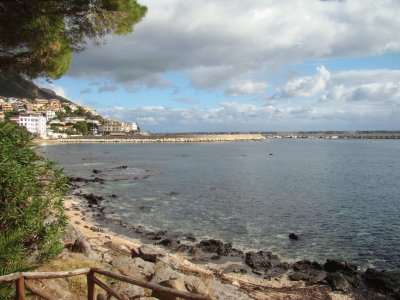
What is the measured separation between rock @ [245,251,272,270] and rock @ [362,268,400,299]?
3.91 m

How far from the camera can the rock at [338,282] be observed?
1426 cm

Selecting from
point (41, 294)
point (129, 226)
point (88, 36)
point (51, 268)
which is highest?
point (88, 36)

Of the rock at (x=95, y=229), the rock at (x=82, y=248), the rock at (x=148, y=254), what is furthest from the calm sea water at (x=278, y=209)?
the rock at (x=82, y=248)

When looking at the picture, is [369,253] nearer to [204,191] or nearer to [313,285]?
[313,285]

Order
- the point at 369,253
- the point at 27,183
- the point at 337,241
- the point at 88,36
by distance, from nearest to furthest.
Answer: the point at 27,183
the point at 88,36
the point at 369,253
the point at 337,241

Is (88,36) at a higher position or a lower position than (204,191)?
higher

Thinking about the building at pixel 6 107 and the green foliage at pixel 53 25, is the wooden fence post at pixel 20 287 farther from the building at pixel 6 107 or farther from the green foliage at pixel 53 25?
the building at pixel 6 107

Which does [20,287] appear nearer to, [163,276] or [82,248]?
[163,276]

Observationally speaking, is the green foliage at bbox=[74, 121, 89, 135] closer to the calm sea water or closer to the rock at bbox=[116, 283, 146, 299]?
the calm sea water

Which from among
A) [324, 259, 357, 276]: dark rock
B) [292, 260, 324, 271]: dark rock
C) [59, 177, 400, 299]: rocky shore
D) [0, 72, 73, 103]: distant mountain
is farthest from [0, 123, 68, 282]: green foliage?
[324, 259, 357, 276]: dark rock

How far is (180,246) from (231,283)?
5.67 m

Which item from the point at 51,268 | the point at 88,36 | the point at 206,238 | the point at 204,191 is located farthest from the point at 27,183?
the point at 204,191

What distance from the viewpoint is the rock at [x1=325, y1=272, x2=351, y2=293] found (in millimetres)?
14262

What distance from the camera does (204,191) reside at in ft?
125
